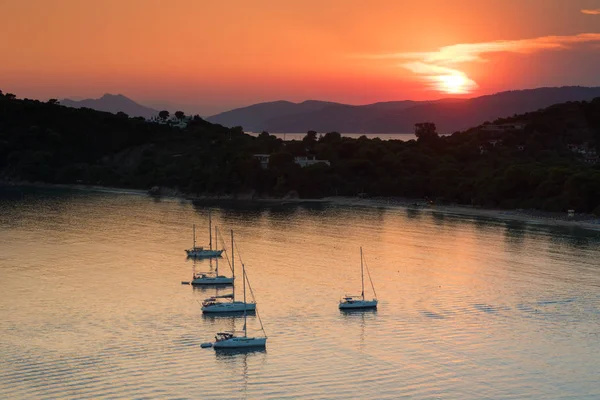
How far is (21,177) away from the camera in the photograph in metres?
132

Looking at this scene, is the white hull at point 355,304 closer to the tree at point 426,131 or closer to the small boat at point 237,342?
the small boat at point 237,342

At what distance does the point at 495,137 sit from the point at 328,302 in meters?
97.3

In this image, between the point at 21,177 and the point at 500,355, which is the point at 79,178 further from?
the point at 500,355

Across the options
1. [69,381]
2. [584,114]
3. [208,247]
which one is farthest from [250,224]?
[584,114]

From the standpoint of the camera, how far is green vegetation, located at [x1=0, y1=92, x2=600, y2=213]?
326 feet

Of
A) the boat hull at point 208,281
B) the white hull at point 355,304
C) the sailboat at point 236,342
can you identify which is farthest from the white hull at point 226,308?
the boat hull at point 208,281

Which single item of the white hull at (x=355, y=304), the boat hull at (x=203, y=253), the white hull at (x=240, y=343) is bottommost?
the white hull at (x=240, y=343)

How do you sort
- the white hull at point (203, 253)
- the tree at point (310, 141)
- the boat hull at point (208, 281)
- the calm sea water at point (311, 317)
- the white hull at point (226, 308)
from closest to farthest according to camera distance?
the calm sea water at point (311, 317), the white hull at point (226, 308), the boat hull at point (208, 281), the white hull at point (203, 253), the tree at point (310, 141)

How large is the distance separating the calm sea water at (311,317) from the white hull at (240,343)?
26.4 inches

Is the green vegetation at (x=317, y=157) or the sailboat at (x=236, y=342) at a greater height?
the green vegetation at (x=317, y=157)

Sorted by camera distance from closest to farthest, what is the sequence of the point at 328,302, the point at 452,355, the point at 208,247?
the point at 452,355 → the point at 328,302 → the point at 208,247

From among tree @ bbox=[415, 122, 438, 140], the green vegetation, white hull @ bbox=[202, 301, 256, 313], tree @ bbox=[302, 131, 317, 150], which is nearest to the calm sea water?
white hull @ bbox=[202, 301, 256, 313]

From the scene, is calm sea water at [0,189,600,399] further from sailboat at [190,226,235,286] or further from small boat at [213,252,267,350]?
sailboat at [190,226,235,286]

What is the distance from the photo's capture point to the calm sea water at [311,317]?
3209 cm
